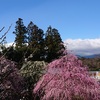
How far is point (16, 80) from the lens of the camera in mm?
12820

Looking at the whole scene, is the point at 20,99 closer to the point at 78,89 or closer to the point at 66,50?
the point at 78,89

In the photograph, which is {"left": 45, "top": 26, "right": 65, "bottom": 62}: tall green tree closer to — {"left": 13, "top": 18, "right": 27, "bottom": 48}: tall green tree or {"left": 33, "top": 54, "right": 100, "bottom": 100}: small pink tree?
{"left": 13, "top": 18, "right": 27, "bottom": 48}: tall green tree

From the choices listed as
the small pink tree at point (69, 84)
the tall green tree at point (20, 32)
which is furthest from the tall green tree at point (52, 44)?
the small pink tree at point (69, 84)

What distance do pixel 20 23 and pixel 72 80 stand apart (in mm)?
38661

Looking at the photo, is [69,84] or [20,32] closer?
[69,84]

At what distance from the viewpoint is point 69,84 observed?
11.6 m

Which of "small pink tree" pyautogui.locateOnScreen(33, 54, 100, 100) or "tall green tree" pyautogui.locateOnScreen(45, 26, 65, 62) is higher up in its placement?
"tall green tree" pyautogui.locateOnScreen(45, 26, 65, 62)

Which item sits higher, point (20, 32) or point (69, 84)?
point (20, 32)

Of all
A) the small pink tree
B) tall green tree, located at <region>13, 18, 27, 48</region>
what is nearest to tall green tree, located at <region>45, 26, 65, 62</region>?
tall green tree, located at <region>13, 18, 27, 48</region>

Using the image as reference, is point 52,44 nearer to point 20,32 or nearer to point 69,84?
point 20,32

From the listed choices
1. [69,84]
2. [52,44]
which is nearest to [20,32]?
[52,44]

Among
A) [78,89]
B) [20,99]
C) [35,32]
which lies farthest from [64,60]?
[35,32]

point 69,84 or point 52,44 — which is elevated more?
point 52,44

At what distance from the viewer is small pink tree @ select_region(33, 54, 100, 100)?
37.4 feet
